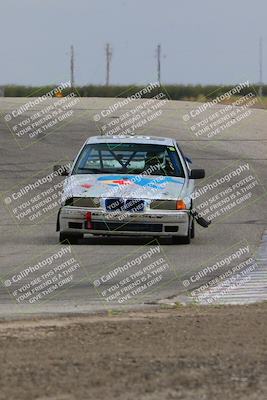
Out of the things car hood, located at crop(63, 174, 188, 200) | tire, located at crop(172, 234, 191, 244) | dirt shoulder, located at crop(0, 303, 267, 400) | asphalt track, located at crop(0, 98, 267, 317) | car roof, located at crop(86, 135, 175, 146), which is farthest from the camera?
car roof, located at crop(86, 135, 175, 146)

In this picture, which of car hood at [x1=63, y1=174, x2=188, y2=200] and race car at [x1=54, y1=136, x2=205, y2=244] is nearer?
race car at [x1=54, y1=136, x2=205, y2=244]

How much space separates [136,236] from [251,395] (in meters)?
10.4

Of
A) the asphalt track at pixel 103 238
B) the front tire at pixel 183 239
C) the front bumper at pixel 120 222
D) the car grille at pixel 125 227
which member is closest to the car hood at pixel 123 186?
the front bumper at pixel 120 222

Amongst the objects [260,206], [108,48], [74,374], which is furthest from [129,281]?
[108,48]

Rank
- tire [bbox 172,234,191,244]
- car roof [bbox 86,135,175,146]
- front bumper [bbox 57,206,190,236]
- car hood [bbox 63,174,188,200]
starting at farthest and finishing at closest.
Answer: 1. car roof [bbox 86,135,175,146]
2. tire [bbox 172,234,191,244]
3. car hood [bbox 63,174,188,200]
4. front bumper [bbox 57,206,190,236]

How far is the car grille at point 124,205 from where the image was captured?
1569 centimetres

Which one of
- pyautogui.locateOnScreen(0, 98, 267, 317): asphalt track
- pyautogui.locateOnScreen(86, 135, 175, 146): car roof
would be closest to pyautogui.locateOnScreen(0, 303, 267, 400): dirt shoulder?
pyautogui.locateOnScreen(0, 98, 267, 317): asphalt track

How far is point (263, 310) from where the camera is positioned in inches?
389

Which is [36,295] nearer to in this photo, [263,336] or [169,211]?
[263,336]

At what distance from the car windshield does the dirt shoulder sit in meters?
7.49

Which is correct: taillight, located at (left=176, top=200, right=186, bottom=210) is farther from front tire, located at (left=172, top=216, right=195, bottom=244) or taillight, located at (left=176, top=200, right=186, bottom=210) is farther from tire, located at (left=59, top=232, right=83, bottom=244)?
tire, located at (left=59, top=232, right=83, bottom=244)

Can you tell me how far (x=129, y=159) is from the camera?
1697cm

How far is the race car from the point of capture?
15664 millimetres

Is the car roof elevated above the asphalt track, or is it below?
above
